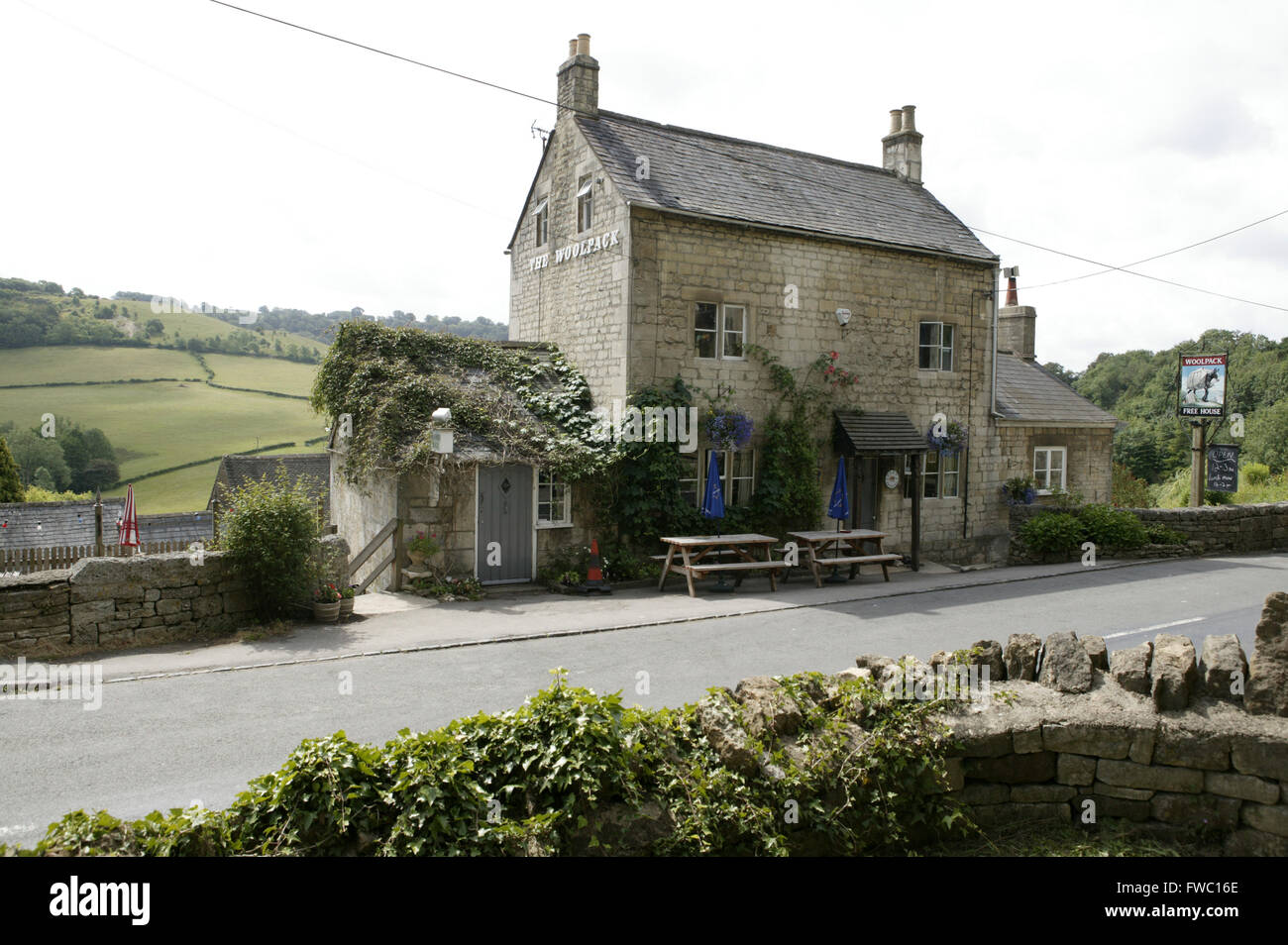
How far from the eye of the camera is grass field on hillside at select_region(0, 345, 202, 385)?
7894cm

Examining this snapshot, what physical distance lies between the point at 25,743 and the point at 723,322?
39.5 feet

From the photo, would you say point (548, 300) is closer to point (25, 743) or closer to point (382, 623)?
point (382, 623)

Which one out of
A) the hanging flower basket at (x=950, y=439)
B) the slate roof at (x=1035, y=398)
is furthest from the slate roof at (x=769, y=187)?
the slate roof at (x=1035, y=398)

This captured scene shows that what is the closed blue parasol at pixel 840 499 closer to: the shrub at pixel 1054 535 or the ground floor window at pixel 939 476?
the ground floor window at pixel 939 476

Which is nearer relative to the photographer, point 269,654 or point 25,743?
point 25,743

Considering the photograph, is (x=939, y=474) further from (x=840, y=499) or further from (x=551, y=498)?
(x=551, y=498)

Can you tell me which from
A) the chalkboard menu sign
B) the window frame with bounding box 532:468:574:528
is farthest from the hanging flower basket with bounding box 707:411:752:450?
the chalkboard menu sign

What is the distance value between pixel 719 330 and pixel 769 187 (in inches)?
148

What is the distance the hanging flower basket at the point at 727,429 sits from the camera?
15070 millimetres

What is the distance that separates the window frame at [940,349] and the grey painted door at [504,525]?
9.21 m

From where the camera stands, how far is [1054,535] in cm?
1752

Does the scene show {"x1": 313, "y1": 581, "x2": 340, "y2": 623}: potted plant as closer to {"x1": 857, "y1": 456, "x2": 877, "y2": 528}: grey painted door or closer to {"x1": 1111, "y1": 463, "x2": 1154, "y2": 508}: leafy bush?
{"x1": 857, "y1": 456, "x2": 877, "y2": 528}: grey painted door

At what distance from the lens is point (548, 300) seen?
693 inches
